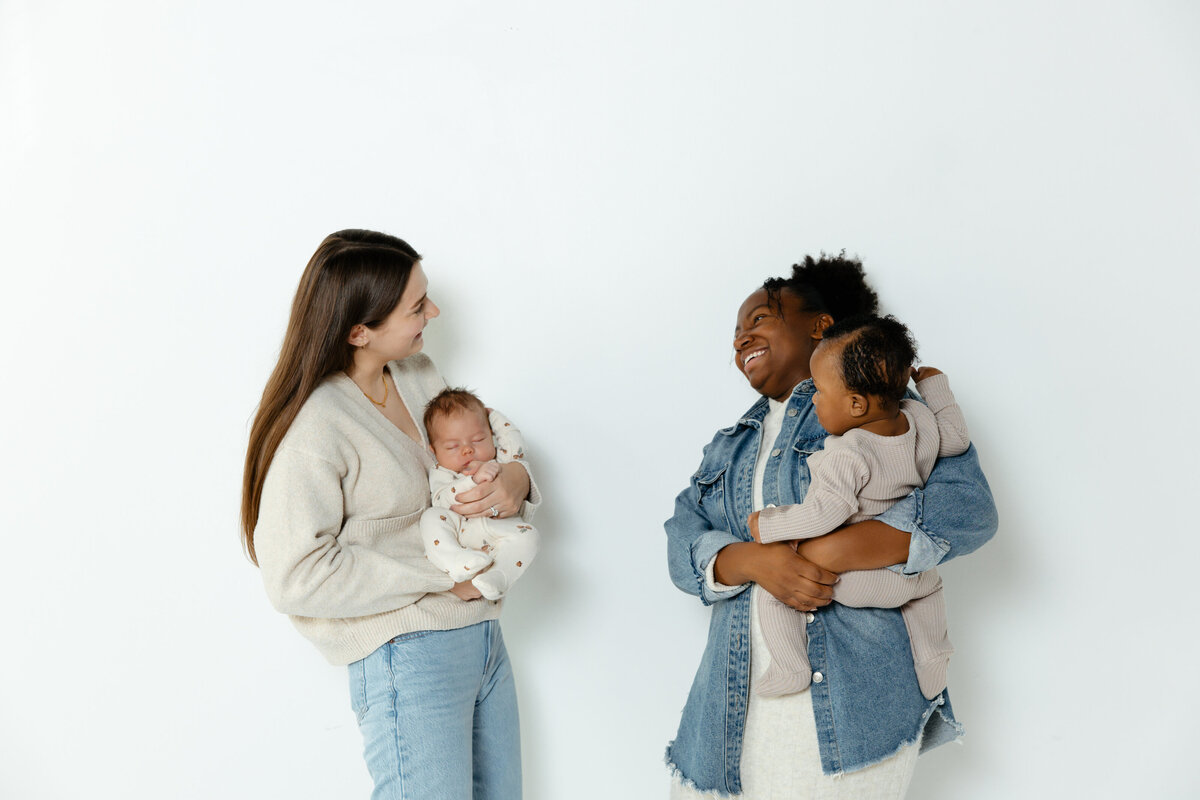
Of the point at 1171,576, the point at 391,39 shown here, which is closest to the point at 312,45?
the point at 391,39

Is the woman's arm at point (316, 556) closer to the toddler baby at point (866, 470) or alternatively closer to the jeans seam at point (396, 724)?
the jeans seam at point (396, 724)

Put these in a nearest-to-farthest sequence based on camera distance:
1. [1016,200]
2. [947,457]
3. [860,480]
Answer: [860,480] → [947,457] → [1016,200]

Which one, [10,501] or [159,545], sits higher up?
[10,501]

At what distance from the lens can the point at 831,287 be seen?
2230mm

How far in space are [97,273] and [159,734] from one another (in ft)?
4.50

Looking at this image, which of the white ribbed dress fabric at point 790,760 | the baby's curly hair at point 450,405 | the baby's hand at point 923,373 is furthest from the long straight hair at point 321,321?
the baby's hand at point 923,373

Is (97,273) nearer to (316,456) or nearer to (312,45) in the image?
(312,45)

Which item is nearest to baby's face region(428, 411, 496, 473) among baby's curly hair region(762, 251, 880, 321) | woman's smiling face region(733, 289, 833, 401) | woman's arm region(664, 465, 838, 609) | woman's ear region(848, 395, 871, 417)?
woman's arm region(664, 465, 838, 609)

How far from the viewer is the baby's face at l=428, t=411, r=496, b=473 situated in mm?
2129

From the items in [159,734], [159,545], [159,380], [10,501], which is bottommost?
[159,734]

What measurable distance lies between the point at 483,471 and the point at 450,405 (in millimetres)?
193

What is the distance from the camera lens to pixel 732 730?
1902 mm

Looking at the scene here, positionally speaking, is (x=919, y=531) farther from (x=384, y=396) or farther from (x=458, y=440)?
(x=384, y=396)

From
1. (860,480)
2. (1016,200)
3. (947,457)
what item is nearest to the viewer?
(860,480)
